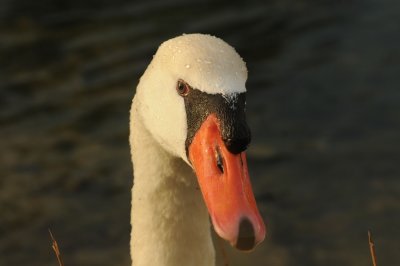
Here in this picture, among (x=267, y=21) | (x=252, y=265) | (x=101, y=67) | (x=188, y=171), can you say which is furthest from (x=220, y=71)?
(x=267, y=21)

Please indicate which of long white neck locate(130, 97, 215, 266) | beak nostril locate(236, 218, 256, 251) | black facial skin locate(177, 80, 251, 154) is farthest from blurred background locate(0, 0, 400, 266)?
beak nostril locate(236, 218, 256, 251)

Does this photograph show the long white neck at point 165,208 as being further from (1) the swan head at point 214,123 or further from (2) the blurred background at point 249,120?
(2) the blurred background at point 249,120

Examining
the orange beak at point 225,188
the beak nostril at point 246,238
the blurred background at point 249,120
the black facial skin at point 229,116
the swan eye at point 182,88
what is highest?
the blurred background at point 249,120

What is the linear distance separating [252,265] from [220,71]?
382 cm

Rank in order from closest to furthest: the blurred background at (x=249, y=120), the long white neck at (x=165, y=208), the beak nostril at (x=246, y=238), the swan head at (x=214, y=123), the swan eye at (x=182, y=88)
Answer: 1. the beak nostril at (x=246, y=238)
2. the swan head at (x=214, y=123)
3. the swan eye at (x=182, y=88)
4. the long white neck at (x=165, y=208)
5. the blurred background at (x=249, y=120)

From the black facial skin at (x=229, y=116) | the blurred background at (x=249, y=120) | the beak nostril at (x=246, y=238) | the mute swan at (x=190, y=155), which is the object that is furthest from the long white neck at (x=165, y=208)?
the blurred background at (x=249, y=120)

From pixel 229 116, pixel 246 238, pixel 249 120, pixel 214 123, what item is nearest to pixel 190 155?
pixel 214 123

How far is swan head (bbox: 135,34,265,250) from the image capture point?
3225mm

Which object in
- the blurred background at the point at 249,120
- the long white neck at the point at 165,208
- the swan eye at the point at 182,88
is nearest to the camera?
the swan eye at the point at 182,88

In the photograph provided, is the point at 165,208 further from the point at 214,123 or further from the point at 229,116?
the point at 229,116

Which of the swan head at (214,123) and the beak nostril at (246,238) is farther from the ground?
the swan head at (214,123)

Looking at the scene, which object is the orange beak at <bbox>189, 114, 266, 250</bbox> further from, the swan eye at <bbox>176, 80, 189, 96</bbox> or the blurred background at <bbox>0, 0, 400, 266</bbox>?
the blurred background at <bbox>0, 0, 400, 266</bbox>

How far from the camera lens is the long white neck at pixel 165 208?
3977mm

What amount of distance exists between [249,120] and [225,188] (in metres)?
5.07
